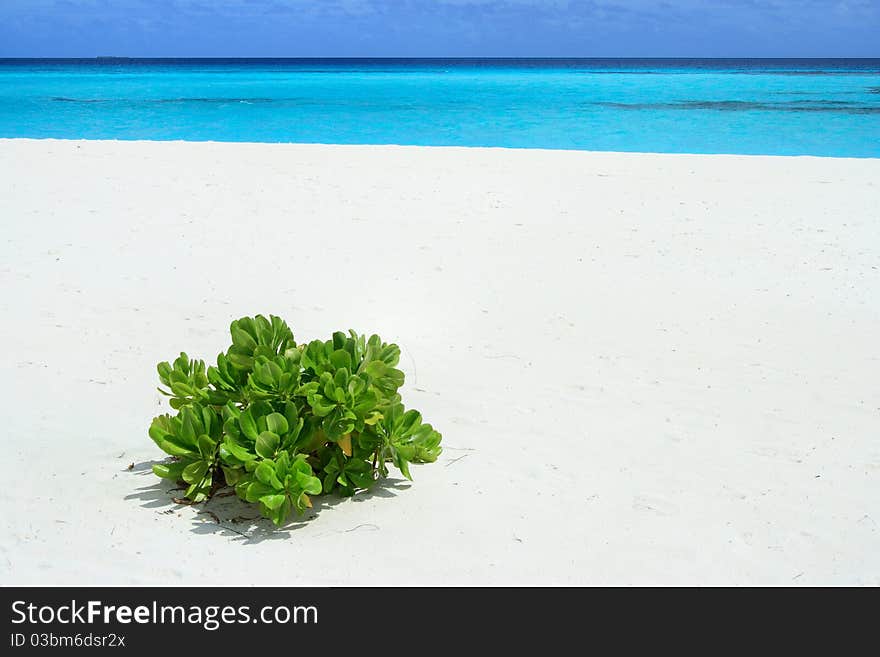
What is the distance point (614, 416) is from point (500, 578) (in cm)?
129

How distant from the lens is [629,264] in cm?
579

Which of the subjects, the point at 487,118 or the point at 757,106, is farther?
the point at 757,106

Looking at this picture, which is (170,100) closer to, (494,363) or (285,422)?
(494,363)

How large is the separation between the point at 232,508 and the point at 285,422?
1.25ft

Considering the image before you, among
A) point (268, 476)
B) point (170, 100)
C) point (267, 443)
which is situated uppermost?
point (170, 100)

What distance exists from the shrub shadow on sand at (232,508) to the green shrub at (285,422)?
4cm

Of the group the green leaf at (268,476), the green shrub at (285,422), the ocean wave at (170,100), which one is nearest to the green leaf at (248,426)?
the green shrub at (285,422)

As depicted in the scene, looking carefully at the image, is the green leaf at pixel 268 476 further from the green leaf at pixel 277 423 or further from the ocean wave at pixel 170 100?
the ocean wave at pixel 170 100

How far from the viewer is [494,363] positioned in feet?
13.3

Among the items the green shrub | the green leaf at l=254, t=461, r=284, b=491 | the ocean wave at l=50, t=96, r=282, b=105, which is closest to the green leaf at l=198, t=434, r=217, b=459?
the green shrub

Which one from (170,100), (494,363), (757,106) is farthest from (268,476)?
(170,100)

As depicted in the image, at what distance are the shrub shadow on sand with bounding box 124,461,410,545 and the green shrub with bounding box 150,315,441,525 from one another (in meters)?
0.04

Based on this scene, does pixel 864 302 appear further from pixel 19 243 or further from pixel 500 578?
pixel 19 243
